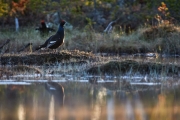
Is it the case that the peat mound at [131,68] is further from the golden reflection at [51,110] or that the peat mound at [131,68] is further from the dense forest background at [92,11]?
the dense forest background at [92,11]

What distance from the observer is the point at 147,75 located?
14.0 meters

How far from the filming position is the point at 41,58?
16.8 m

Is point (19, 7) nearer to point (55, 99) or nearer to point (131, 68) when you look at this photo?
point (131, 68)

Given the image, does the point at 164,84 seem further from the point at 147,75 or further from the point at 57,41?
the point at 57,41

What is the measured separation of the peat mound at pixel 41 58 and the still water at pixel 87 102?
353 centimetres

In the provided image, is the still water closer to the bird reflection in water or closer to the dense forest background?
the bird reflection in water

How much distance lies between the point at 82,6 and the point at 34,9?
325 cm

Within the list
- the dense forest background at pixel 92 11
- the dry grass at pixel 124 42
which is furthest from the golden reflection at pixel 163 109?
the dense forest background at pixel 92 11

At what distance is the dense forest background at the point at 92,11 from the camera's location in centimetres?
2988

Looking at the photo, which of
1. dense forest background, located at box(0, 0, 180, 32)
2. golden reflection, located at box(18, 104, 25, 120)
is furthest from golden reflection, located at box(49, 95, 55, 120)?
dense forest background, located at box(0, 0, 180, 32)

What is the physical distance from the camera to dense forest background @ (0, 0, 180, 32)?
29.9m

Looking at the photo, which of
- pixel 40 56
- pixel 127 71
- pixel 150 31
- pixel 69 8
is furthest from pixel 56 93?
pixel 69 8

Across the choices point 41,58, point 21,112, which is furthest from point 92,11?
point 21,112

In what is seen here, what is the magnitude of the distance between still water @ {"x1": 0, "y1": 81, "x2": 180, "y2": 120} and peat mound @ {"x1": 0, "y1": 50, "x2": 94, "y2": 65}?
353 cm
